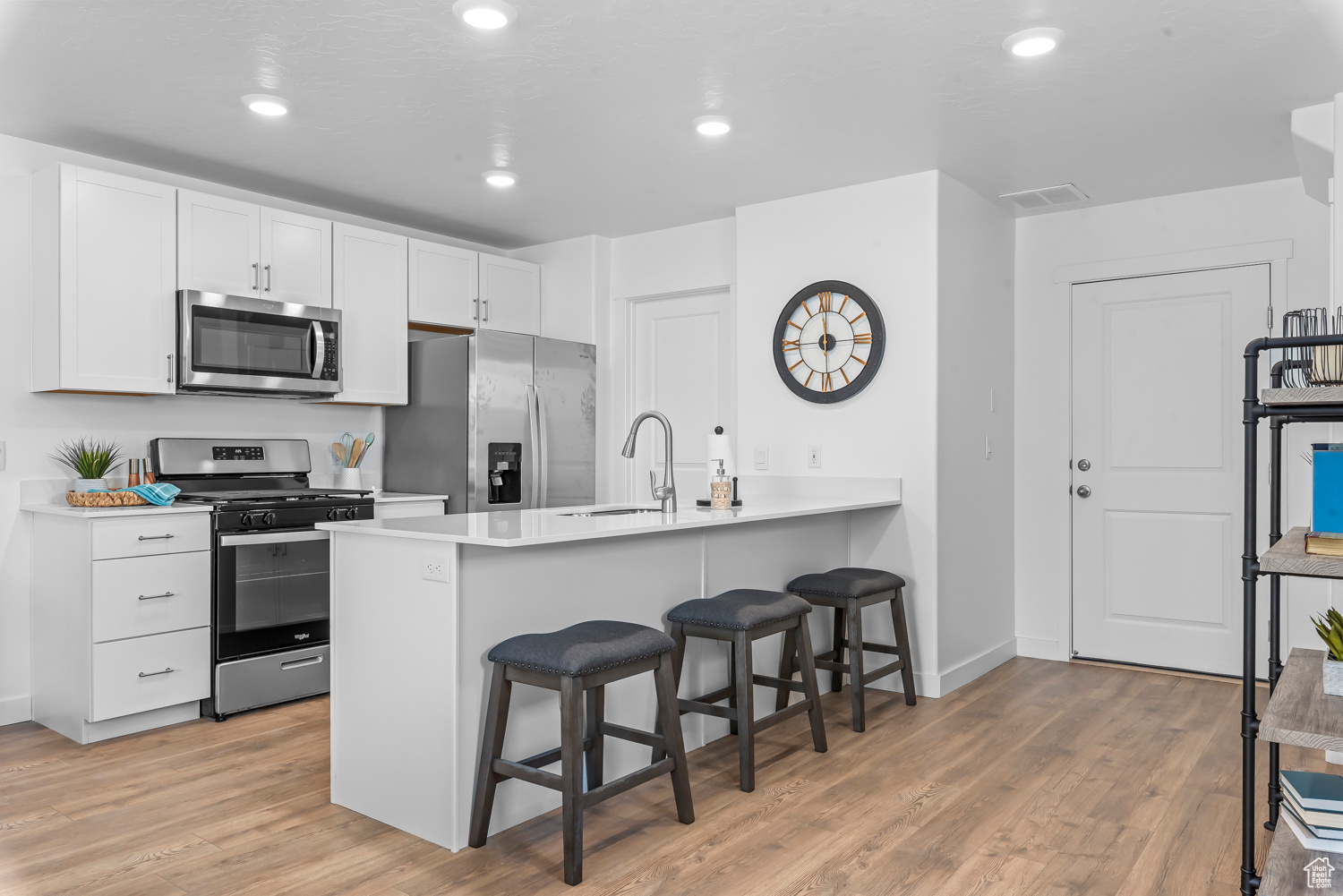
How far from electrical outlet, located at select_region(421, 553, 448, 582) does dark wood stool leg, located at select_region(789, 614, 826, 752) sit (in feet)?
4.19

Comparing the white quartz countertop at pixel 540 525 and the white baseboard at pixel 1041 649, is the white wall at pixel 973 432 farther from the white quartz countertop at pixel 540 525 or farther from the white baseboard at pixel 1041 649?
the white quartz countertop at pixel 540 525

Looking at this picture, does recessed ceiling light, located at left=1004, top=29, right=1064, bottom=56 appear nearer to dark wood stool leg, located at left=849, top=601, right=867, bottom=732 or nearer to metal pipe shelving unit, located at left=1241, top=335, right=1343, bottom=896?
metal pipe shelving unit, located at left=1241, top=335, right=1343, bottom=896

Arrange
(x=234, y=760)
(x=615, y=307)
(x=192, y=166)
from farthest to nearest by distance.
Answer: (x=615, y=307)
(x=192, y=166)
(x=234, y=760)

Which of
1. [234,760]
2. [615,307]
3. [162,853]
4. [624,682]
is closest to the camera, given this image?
[162,853]

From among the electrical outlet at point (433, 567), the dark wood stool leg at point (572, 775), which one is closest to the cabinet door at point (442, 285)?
the electrical outlet at point (433, 567)

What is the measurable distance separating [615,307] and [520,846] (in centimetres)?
357

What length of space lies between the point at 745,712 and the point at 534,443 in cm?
239

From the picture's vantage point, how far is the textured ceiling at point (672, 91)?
2.60 meters

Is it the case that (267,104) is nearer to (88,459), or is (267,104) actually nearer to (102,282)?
(102,282)

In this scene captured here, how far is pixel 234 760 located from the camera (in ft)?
10.3

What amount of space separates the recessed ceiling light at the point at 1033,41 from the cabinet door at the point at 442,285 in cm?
310

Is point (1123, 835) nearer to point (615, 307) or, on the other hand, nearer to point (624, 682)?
point (624, 682)

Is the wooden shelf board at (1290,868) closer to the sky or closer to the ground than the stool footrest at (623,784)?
closer to the sky

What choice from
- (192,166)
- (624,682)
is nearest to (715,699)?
(624,682)
